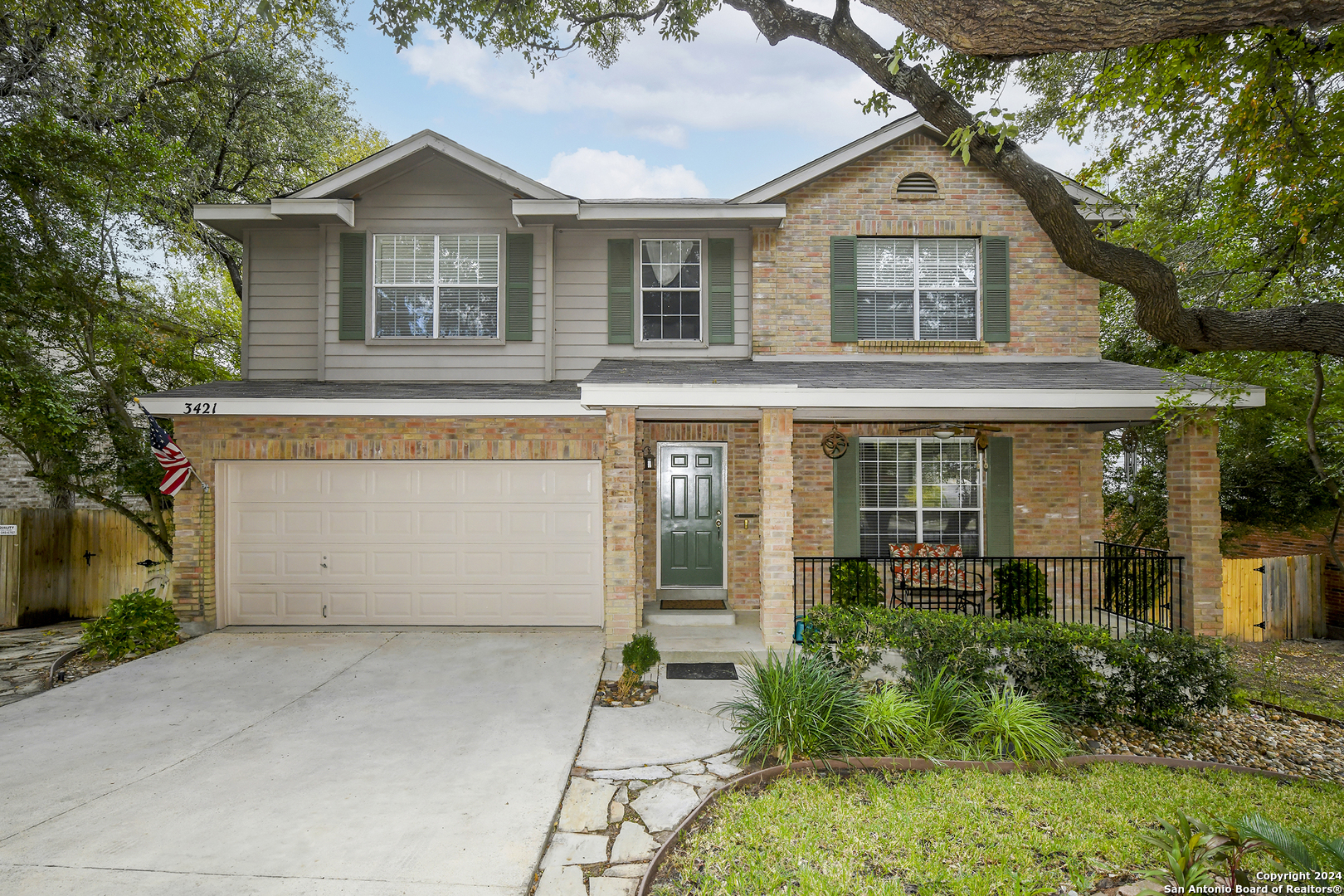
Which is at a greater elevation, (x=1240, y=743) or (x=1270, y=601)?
(x=1270, y=601)

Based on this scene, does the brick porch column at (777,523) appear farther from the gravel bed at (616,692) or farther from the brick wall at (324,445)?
the brick wall at (324,445)

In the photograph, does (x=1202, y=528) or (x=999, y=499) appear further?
(x=999, y=499)

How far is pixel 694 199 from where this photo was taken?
8.67 m

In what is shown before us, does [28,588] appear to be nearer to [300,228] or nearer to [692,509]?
[300,228]

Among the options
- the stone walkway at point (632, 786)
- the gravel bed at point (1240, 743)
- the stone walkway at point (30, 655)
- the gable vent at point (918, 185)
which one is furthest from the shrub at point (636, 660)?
the gable vent at point (918, 185)

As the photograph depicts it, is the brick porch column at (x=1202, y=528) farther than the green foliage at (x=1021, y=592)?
No

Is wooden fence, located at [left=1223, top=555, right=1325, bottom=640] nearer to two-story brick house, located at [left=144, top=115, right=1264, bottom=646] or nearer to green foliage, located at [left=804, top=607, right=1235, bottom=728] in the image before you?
two-story brick house, located at [left=144, top=115, right=1264, bottom=646]

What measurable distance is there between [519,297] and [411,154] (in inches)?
89.7

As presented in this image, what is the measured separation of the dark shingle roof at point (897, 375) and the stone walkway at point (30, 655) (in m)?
6.24

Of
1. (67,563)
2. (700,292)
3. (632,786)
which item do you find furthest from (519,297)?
(67,563)

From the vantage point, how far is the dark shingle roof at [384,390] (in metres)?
7.30

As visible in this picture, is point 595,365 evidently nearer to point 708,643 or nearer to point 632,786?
point 708,643

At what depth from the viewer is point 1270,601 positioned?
8547 mm

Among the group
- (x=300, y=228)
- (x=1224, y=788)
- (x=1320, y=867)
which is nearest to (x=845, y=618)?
(x=1224, y=788)
